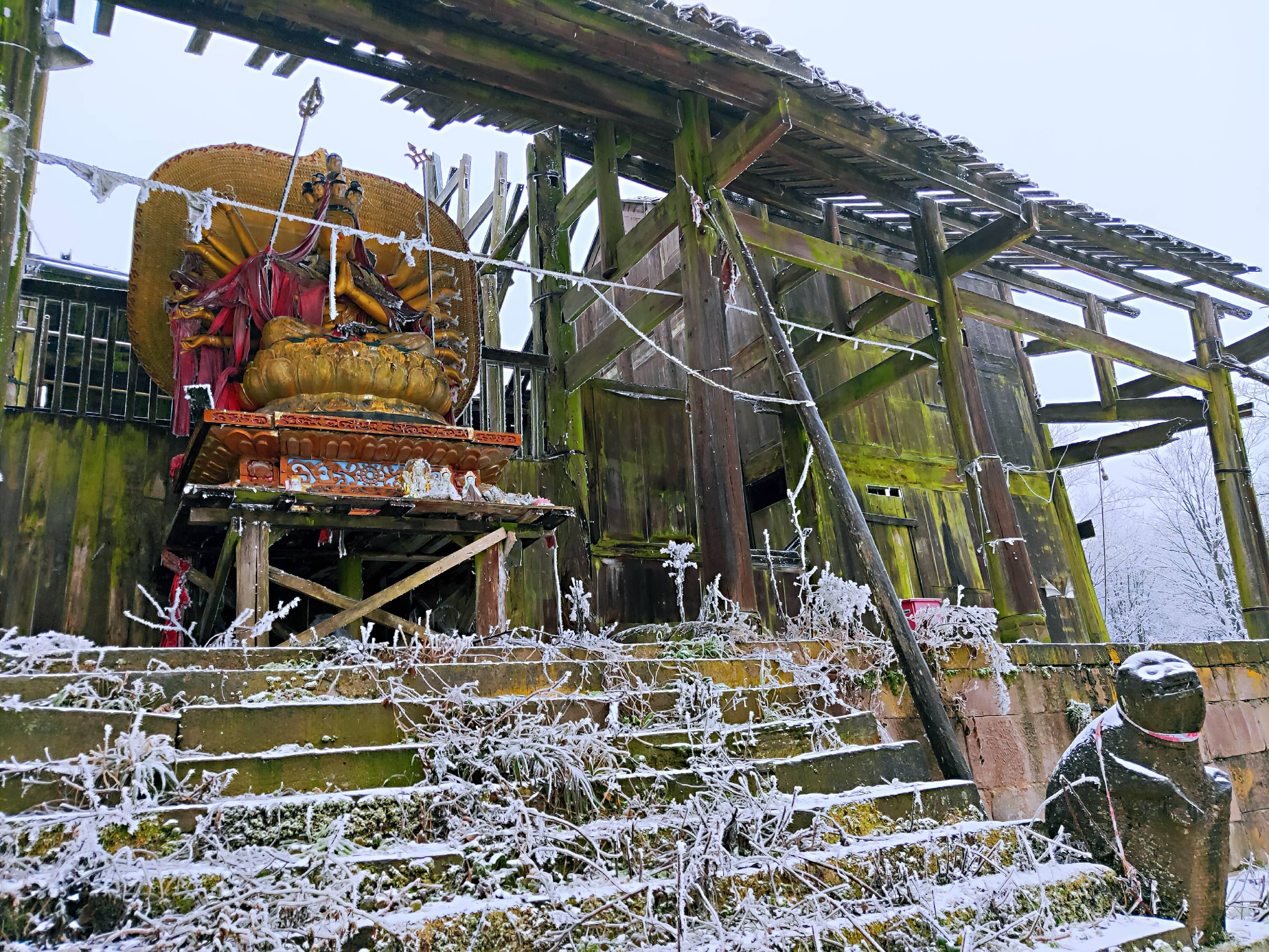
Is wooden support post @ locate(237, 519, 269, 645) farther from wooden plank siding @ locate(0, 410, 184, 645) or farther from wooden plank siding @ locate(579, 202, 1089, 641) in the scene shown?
wooden plank siding @ locate(579, 202, 1089, 641)

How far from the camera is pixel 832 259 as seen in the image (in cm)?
756

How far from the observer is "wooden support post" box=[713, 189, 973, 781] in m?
3.99

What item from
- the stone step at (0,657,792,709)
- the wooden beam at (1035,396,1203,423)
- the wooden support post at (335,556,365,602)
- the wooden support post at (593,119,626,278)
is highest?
the wooden support post at (593,119,626,278)

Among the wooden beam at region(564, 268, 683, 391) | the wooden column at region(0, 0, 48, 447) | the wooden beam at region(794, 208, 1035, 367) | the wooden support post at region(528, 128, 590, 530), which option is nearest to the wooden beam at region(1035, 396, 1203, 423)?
the wooden beam at region(794, 208, 1035, 367)

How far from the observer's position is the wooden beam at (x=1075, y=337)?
8570mm

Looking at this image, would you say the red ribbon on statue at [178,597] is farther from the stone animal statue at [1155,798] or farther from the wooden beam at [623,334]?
the stone animal statue at [1155,798]

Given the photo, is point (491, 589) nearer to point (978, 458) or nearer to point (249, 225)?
point (249, 225)

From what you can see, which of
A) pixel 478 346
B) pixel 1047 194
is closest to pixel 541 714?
pixel 478 346

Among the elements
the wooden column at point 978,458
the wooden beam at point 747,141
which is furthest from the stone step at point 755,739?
the wooden beam at point 747,141

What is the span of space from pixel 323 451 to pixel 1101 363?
9.50 metres

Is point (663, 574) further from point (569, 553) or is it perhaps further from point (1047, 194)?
point (1047, 194)

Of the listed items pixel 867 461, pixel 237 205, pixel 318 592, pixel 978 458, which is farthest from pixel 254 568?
pixel 867 461

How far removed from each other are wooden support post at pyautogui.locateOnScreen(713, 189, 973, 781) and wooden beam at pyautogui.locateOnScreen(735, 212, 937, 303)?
Result: 1.97m

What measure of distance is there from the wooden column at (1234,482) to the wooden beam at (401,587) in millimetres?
7932
